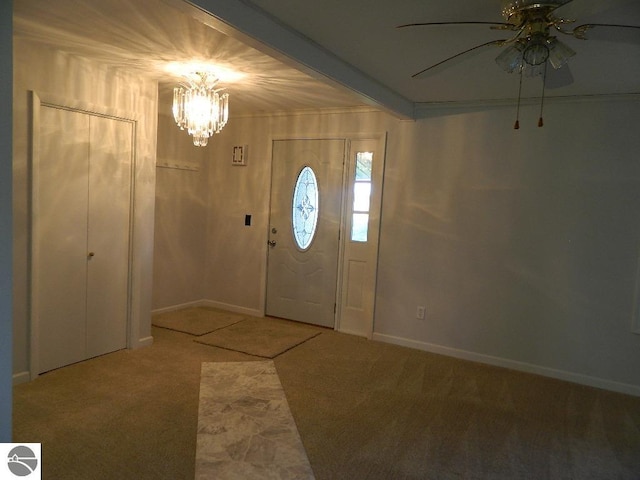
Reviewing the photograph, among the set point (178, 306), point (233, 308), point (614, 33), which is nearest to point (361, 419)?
point (614, 33)

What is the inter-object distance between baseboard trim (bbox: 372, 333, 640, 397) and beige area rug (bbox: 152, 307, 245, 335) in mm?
1633

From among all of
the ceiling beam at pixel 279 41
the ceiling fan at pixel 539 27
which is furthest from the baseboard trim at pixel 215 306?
the ceiling fan at pixel 539 27

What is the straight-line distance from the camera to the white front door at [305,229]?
4.91 meters

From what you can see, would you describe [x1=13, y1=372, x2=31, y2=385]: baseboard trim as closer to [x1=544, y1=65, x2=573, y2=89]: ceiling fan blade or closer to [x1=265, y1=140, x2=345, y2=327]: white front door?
[x1=265, y1=140, x2=345, y2=327]: white front door

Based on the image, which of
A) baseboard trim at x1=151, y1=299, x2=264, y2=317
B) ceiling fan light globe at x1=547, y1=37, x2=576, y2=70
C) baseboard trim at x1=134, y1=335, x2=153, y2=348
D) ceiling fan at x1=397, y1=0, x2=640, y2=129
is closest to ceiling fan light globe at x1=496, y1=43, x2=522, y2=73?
ceiling fan at x1=397, y1=0, x2=640, y2=129

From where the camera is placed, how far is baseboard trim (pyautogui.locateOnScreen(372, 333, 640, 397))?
3654mm

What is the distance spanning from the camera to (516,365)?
4.02m

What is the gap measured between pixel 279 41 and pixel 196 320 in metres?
3.36

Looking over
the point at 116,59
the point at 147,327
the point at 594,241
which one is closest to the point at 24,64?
the point at 116,59

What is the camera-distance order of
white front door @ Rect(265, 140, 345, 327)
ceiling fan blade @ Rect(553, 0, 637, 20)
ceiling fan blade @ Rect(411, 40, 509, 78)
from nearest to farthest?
ceiling fan blade @ Rect(553, 0, 637, 20), ceiling fan blade @ Rect(411, 40, 509, 78), white front door @ Rect(265, 140, 345, 327)

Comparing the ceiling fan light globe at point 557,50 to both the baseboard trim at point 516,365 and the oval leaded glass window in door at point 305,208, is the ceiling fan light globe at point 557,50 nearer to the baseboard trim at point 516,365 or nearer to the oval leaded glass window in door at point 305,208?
the baseboard trim at point 516,365

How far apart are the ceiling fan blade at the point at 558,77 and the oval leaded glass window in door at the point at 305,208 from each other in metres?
2.41

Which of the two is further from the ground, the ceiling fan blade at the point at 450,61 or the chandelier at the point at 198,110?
the ceiling fan blade at the point at 450,61

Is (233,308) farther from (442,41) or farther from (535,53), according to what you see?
(535,53)
